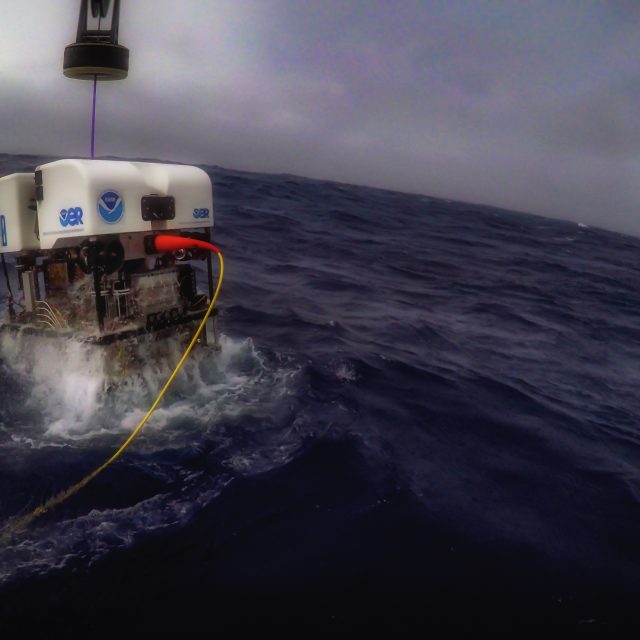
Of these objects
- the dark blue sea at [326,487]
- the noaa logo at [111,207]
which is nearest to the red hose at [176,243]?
the noaa logo at [111,207]

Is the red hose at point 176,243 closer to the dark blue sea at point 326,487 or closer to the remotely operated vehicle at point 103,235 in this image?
the remotely operated vehicle at point 103,235

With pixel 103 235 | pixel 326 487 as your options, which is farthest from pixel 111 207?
pixel 326 487

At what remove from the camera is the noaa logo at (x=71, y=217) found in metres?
5.81

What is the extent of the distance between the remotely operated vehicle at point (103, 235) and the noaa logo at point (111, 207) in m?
0.01

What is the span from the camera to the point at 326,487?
551 cm

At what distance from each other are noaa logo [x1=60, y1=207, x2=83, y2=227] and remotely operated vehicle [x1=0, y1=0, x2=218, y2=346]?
0.04ft

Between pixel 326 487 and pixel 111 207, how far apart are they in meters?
4.03

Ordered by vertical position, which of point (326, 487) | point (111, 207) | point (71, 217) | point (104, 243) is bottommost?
point (326, 487)

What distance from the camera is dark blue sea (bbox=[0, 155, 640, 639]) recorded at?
154 inches

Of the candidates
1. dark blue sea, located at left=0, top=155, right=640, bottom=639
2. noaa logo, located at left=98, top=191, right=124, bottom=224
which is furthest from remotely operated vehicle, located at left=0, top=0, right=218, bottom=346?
dark blue sea, located at left=0, top=155, right=640, bottom=639

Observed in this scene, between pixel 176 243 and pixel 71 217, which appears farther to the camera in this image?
pixel 176 243

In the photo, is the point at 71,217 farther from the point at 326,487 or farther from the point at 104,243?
the point at 326,487

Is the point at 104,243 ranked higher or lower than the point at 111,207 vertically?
lower

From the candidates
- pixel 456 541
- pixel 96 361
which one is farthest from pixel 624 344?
pixel 96 361
